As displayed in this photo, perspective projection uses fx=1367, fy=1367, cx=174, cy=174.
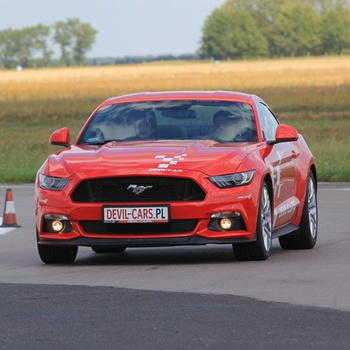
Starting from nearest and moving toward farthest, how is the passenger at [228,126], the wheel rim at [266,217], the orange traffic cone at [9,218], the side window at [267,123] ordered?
1. the wheel rim at [266,217]
2. the passenger at [228,126]
3. the side window at [267,123]
4. the orange traffic cone at [9,218]

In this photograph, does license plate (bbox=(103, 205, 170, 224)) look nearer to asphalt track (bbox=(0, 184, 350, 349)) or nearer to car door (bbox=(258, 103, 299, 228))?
asphalt track (bbox=(0, 184, 350, 349))

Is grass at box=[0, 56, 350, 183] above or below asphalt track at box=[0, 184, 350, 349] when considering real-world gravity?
below

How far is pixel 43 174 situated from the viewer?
11461 millimetres

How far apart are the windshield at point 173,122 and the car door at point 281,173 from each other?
0.90 ft

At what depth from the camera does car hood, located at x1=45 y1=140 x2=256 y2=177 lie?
36.4ft

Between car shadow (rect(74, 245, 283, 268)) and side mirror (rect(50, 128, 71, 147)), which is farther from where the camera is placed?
side mirror (rect(50, 128, 71, 147))

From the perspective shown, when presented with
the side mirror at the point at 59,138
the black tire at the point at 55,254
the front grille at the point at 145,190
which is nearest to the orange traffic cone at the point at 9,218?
the side mirror at the point at 59,138

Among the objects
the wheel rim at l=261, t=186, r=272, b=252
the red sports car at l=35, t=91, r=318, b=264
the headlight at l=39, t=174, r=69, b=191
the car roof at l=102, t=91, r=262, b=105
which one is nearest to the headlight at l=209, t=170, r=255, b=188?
the red sports car at l=35, t=91, r=318, b=264

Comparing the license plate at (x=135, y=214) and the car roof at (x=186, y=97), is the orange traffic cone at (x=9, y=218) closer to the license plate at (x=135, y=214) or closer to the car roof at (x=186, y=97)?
the car roof at (x=186, y=97)

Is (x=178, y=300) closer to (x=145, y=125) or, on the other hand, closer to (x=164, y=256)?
(x=164, y=256)

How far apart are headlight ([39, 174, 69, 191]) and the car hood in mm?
42

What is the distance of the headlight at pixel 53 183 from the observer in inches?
443

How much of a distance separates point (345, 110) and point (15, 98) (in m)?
20.8

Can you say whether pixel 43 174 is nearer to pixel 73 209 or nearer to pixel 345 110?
pixel 73 209
